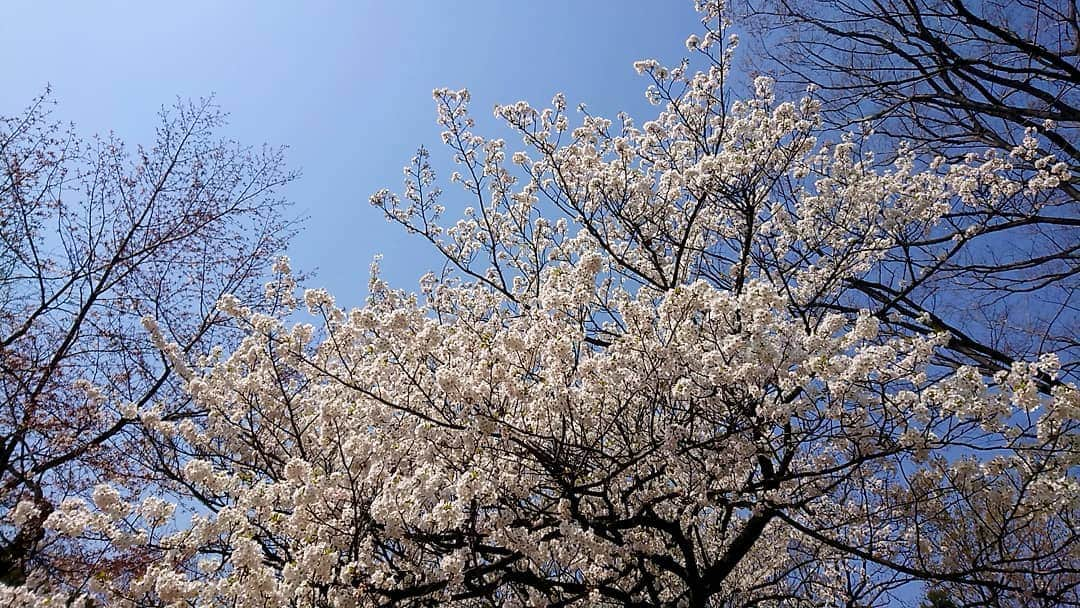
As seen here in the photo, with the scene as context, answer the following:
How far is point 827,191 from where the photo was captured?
6555 millimetres

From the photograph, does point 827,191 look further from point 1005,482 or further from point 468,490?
point 468,490

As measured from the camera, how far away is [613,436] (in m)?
4.92

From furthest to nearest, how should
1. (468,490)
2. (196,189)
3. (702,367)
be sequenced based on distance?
(196,189) → (702,367) → (468,490)

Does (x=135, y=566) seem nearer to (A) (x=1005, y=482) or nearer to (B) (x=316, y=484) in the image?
(B) (x=316, y=484)

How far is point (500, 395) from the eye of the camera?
14.3 ft

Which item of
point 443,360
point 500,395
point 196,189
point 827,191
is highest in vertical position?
point 196,189

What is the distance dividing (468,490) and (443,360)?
1601 mm

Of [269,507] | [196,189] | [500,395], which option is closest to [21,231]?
[196,189]

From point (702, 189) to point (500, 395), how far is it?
316 centimetres

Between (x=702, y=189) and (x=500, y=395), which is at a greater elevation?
(x=702, y=189)

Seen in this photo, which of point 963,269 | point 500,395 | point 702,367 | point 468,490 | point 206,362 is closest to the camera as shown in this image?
point 468,490

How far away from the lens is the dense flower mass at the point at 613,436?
151 inches

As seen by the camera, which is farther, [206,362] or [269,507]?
[206,362]

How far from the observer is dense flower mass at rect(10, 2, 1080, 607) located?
3830 millimetres
